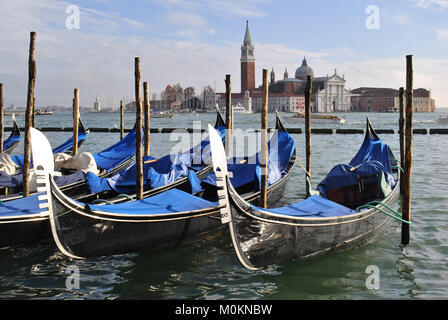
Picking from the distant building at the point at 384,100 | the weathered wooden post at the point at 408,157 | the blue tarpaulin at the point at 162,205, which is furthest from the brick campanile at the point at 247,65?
the blue tarpaulin at the point at 162,205

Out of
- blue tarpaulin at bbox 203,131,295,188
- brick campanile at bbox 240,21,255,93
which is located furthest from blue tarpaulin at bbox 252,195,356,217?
brick campanile at bbox 240,21,255,93

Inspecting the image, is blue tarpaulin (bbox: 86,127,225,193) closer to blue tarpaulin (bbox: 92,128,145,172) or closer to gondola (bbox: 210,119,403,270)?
blue tarpaulin (bbox: 92,128,145,172)

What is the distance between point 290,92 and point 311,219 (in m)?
72.4

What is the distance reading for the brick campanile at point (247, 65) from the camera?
248ft

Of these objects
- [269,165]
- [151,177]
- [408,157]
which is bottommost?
[151,177]

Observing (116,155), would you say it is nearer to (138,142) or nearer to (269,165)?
(138,142)

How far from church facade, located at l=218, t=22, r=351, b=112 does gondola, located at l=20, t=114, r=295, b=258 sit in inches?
2679

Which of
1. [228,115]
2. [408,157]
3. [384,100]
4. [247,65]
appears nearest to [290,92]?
[247,65]

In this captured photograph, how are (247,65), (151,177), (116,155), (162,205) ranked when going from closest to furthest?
(162,205) < (151,177) < (116,155) < (247,65)

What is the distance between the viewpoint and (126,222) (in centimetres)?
394

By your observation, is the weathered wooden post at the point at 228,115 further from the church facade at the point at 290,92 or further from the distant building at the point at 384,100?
the distant building at the point at 384,100

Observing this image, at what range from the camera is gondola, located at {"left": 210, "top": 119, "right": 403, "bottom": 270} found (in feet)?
11.2

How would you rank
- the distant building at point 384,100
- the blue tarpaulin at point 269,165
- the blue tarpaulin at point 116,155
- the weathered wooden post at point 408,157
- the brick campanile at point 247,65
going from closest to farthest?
the weathered wooden post at point 408,157 → the blue tarpaulin at point 269,165 → the blue tarpaulin at point 116,155 → the distant building at point 384,100 → the brick campanile at point 247,65
